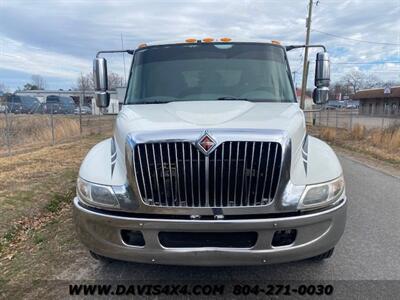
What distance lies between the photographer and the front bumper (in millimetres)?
2832

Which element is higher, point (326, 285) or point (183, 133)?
point (183, 133)

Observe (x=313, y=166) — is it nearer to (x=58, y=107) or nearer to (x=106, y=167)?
(x=106, y=167)

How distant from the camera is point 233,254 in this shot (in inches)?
113

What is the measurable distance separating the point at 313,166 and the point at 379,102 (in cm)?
6033

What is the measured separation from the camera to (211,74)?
4391mm

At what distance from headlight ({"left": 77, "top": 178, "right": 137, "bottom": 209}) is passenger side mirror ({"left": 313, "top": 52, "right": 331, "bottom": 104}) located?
3.14m

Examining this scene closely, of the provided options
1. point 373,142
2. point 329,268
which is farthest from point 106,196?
point 373,142

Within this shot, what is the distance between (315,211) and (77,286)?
226 cm

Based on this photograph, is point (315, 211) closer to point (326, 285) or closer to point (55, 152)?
point (326, 285)

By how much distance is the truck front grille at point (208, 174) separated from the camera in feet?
9.29

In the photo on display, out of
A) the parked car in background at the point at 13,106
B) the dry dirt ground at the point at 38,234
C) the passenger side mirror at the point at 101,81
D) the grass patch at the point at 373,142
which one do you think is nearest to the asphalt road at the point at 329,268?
the dry dirt ground at the point at 38,234

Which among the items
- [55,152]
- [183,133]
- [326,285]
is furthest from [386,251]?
[55,152]

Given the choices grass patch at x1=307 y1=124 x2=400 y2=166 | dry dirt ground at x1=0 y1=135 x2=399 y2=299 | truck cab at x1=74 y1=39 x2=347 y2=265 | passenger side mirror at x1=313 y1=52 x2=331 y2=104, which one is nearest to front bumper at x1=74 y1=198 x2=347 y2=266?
truck cab at x1=74 y1=39 x2=347 y2=265

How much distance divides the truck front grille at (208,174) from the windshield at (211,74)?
57.5 inches
